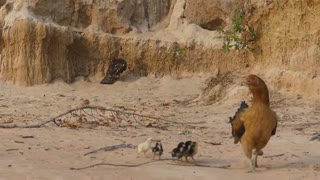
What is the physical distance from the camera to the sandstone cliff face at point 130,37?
16703 millimetres

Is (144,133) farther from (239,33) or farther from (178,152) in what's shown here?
(239,33)

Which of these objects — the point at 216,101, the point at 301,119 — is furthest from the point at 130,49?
the point at 301,119

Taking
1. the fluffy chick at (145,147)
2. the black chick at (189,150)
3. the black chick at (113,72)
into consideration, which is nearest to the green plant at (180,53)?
the black chick at (113,72)

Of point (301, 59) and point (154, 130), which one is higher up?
point (301, 59)

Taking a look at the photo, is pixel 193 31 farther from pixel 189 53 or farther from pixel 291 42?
pixel 291 42

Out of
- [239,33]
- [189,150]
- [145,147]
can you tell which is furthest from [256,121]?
[239,33]

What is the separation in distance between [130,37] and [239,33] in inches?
122

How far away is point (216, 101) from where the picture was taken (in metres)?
14.9

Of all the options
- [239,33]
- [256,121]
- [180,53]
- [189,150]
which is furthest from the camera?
[180,53]

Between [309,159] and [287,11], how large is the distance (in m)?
8.45

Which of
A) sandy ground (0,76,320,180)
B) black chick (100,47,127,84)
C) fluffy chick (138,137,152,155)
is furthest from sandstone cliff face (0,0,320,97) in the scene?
fluffy chick (138,137,152,155)

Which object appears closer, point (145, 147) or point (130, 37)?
point (145, 147)

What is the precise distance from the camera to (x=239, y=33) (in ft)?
56.5

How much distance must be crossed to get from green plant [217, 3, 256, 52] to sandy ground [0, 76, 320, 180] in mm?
1220
